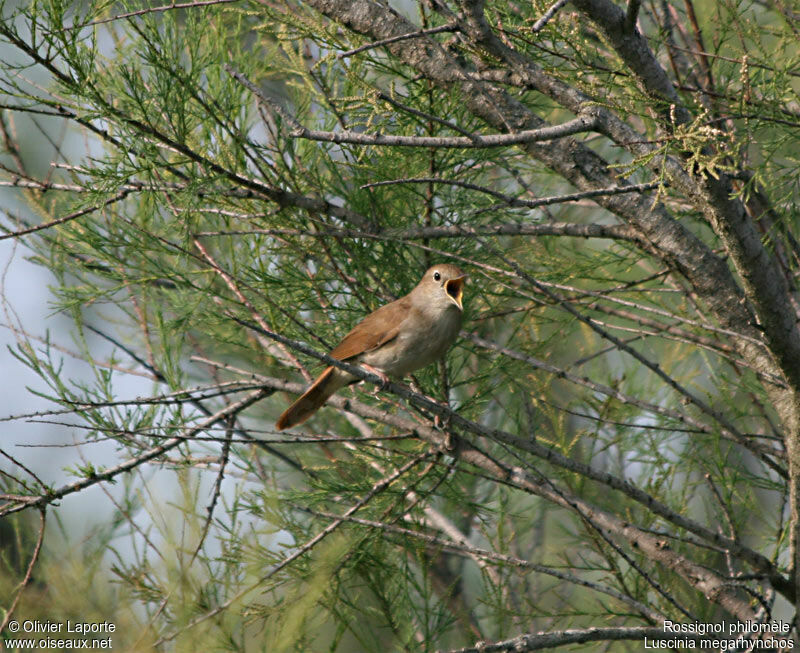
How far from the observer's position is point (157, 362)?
353 centimetres

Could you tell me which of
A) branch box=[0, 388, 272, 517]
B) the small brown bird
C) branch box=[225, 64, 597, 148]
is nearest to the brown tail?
the small brown bird

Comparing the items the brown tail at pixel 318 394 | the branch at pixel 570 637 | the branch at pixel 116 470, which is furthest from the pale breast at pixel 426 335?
the branch at pixel 570 637

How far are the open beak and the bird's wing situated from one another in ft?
0.60

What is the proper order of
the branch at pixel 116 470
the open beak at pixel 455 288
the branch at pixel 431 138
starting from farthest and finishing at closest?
the open beak at pixel 455 288, the branch at pixel 116 470, the branch at pixel 431 138

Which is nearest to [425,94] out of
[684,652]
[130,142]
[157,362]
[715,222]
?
[130,142]

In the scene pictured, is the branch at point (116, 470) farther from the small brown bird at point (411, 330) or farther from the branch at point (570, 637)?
the branch at point (570, 637)

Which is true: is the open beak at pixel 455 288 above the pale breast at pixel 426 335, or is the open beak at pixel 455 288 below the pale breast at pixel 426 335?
above

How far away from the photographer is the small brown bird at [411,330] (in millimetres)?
3549

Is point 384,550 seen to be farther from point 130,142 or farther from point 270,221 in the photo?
point 130,142

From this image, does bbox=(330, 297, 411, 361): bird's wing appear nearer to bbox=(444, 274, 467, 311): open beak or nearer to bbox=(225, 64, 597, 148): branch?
bbox=(444, 274, 467, 311): open beak

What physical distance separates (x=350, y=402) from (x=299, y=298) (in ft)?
1.50

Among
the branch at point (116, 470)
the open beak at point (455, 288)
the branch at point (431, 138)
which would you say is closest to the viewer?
the branch at point (431, 138)

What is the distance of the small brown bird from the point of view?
3549 millimetres

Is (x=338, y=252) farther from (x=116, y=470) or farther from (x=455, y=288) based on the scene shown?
(x=116, y=470)
